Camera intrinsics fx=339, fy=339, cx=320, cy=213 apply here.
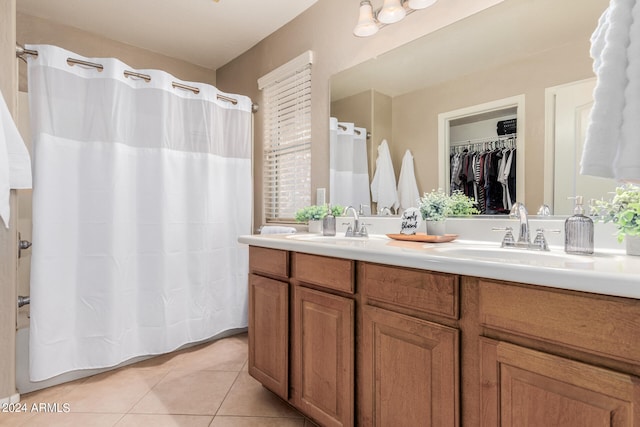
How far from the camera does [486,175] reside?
1490 millimetres

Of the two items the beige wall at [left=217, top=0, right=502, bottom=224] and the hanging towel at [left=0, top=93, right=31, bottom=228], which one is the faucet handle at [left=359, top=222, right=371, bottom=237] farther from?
the hanging towel at [left=0, top=93, right=31, bottom=228]

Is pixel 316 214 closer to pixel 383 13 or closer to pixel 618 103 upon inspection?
pixel 383 13

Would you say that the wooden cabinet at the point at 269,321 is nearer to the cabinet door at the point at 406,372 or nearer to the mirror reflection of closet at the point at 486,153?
the cabinet door at the point at 406,372

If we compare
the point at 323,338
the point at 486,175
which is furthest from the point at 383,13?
the point at 323,338

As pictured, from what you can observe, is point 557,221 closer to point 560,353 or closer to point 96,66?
point 560,353

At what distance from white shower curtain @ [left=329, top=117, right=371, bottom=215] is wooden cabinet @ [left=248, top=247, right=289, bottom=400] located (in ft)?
2.23

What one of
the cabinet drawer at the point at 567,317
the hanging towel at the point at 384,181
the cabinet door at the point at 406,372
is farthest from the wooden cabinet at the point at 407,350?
the hanging towel at the point at 384,181

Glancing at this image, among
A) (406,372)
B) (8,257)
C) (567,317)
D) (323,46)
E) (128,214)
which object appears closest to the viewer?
(567,317)

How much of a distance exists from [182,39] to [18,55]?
48.5 inches

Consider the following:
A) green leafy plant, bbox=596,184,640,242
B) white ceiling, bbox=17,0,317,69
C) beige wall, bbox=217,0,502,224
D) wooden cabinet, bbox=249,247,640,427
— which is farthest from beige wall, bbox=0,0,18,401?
green leafy plant, bbox=596,184,640,242

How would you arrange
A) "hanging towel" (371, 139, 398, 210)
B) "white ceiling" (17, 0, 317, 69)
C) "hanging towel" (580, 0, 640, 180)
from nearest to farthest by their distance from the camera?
"hanging towel" (580, 0, 640, 180), "hanging towel" (371, 139, 398, 210), "white ceiling" (17, 0, 317, 69)

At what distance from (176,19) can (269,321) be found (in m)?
2.23

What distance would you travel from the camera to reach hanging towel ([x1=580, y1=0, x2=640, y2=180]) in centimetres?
77

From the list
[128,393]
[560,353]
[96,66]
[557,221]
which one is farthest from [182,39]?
[560,353]
